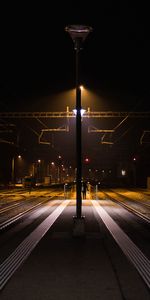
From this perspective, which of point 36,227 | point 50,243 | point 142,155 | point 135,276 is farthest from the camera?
point 142,155

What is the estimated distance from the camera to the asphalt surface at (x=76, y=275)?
24.9 ft

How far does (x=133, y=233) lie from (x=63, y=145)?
198ft

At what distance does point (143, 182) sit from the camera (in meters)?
97.2

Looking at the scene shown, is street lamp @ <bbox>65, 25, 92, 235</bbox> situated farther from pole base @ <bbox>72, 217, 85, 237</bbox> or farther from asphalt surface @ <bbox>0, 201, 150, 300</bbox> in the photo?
asphalt surface @ <bbox>0, 201, 150, 300</bbox>

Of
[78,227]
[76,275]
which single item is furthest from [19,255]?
[78,227]

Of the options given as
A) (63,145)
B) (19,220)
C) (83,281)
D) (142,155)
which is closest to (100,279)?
(83,281)

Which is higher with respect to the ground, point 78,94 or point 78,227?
point 78,94

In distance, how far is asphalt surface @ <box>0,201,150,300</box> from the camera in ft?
24.9

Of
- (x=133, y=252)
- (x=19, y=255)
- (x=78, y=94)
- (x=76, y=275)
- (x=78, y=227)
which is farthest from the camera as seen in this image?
(x=78, y=94)

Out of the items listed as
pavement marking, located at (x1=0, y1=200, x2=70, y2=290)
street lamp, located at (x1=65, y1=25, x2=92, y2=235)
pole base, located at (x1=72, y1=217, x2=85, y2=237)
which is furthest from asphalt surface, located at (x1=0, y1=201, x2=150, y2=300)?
street lamp, located at (x1=65, y1=25, x2=92, y2=235)

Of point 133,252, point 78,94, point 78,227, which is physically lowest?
point 133,252

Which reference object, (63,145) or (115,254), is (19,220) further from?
(63,145)

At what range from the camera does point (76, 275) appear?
911 centimetres

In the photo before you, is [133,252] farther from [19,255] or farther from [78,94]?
[78,94]
